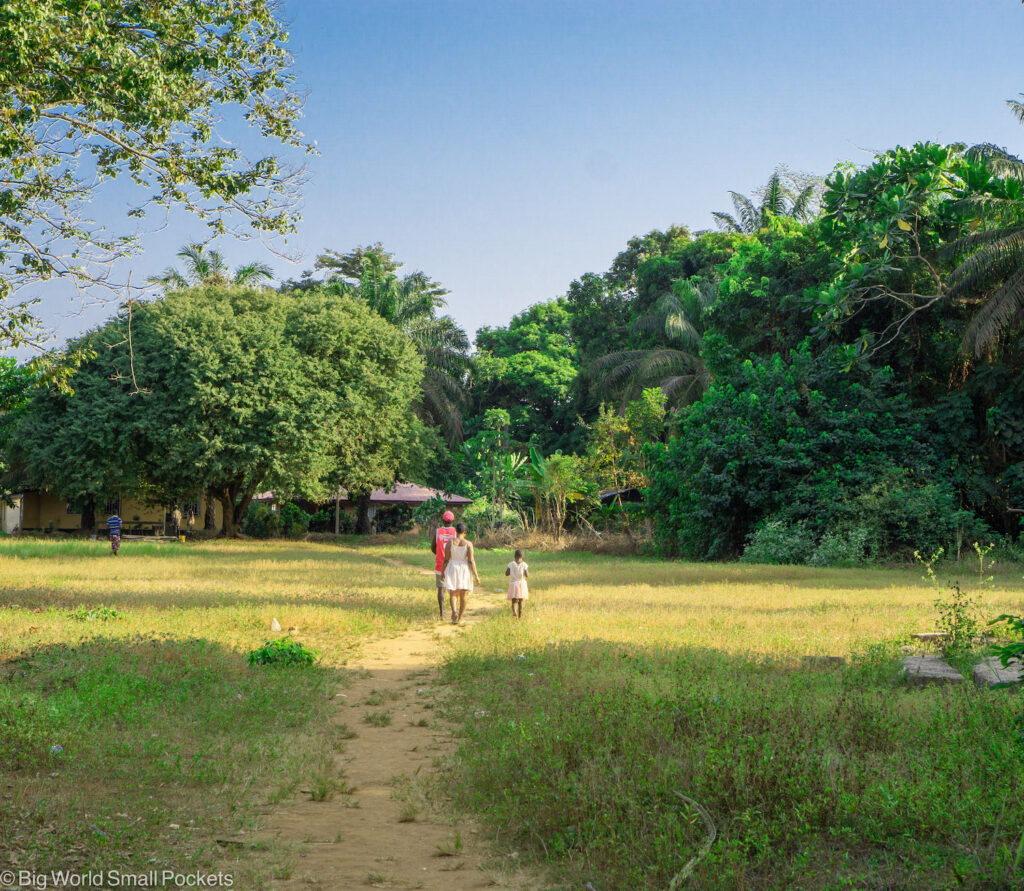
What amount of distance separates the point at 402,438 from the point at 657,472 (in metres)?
12.4

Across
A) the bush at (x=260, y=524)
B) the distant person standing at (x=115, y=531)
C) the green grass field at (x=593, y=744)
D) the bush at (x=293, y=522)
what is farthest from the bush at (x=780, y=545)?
the bush at (x=260, y=524)

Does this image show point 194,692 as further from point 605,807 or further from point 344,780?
point 605,807

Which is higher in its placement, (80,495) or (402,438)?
(402,438)

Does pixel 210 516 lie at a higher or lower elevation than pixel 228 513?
lower

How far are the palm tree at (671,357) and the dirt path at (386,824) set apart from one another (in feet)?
115

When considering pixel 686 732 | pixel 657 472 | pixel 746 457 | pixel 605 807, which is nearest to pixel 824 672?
pixel 686 732

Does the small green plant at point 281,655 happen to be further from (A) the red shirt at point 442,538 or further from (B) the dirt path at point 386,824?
(A) the red shirt at point 442,538

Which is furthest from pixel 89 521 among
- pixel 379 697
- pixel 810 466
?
pixel 379 697

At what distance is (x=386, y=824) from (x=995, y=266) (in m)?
23.1

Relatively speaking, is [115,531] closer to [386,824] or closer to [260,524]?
[260,524]

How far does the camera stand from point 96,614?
43.3 feet

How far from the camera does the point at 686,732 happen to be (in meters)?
6.36

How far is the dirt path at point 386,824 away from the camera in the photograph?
4664 mm

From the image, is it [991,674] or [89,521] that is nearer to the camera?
[991,674]
